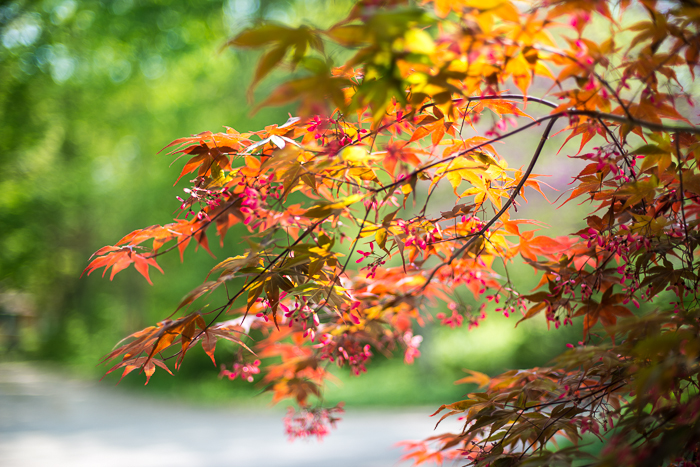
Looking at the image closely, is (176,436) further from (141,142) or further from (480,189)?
(141,142)

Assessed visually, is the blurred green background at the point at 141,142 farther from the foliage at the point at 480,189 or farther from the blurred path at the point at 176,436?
the foliage at the point at 480,189

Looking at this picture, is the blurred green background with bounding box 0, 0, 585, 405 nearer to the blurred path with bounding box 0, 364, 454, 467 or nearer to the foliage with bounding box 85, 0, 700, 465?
the blurred path with bounding box 0, 364, 454, 467

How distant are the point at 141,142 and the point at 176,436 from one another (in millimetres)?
5901

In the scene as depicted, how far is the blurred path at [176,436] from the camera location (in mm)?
4668

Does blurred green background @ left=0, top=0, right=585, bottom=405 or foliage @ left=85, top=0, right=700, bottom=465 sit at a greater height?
blurred green background @ left=0, top=0, right=585, bottom=405

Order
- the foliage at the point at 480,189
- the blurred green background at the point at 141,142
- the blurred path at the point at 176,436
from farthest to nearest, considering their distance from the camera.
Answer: the blurred green background at the point at 141,142
the blurred path at the point at 176,436
the foliage at the point at 480,189

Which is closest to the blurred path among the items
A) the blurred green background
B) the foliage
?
the blurred green background

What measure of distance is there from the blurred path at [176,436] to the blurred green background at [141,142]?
2.61 ft

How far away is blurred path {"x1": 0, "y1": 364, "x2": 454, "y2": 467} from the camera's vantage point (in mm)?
4668

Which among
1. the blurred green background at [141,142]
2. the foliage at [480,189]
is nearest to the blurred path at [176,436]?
the blurred green background at [141,142]

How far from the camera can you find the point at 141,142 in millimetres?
8938

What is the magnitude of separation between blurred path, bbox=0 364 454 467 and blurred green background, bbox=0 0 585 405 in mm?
795

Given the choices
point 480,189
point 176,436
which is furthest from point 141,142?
point 480,189

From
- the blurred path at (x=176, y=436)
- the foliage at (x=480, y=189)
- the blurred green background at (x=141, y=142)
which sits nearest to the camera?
the foliage at (x=480, y=189)
